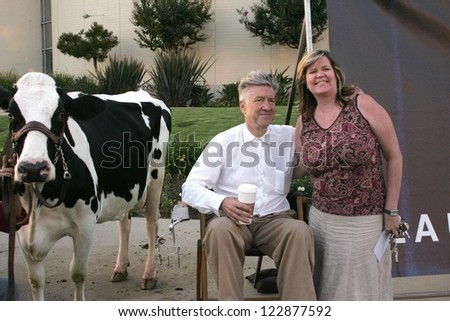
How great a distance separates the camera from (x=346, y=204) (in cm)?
304

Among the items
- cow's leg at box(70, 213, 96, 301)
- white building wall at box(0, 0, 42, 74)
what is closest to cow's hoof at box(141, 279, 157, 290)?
cow's leg at box(70, 213, 96, 301)

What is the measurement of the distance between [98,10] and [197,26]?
517 centimetres

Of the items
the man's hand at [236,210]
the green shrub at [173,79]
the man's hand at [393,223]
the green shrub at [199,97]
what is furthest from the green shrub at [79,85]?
Answer: the man's hand at [393,223]

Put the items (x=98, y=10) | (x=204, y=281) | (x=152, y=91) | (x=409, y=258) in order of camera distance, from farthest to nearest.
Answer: (x=98, y=10), (x=152, y=91), (x=409, y=258), (x=204, y=281)

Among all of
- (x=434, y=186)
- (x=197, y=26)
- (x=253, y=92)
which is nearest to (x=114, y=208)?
(x=253, y=92)

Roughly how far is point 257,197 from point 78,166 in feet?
3.80

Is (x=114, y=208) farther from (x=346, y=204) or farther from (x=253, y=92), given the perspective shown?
(x=346, y=204)

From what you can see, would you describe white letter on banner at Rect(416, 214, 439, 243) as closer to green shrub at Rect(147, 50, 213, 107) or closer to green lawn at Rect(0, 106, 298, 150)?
green lawn at Rect(0, 106, 298, 150)

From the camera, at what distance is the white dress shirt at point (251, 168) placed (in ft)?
11.1

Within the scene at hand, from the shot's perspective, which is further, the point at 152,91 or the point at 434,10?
the point at 152,91

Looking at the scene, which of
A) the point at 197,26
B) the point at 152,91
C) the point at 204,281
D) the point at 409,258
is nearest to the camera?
the point at 204,281

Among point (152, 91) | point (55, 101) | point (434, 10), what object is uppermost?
point (434, 10)

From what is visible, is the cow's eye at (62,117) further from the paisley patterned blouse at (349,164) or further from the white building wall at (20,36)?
the white building wall at (20,36)

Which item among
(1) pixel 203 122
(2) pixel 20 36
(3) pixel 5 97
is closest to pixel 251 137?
(3) pixel 5 97
